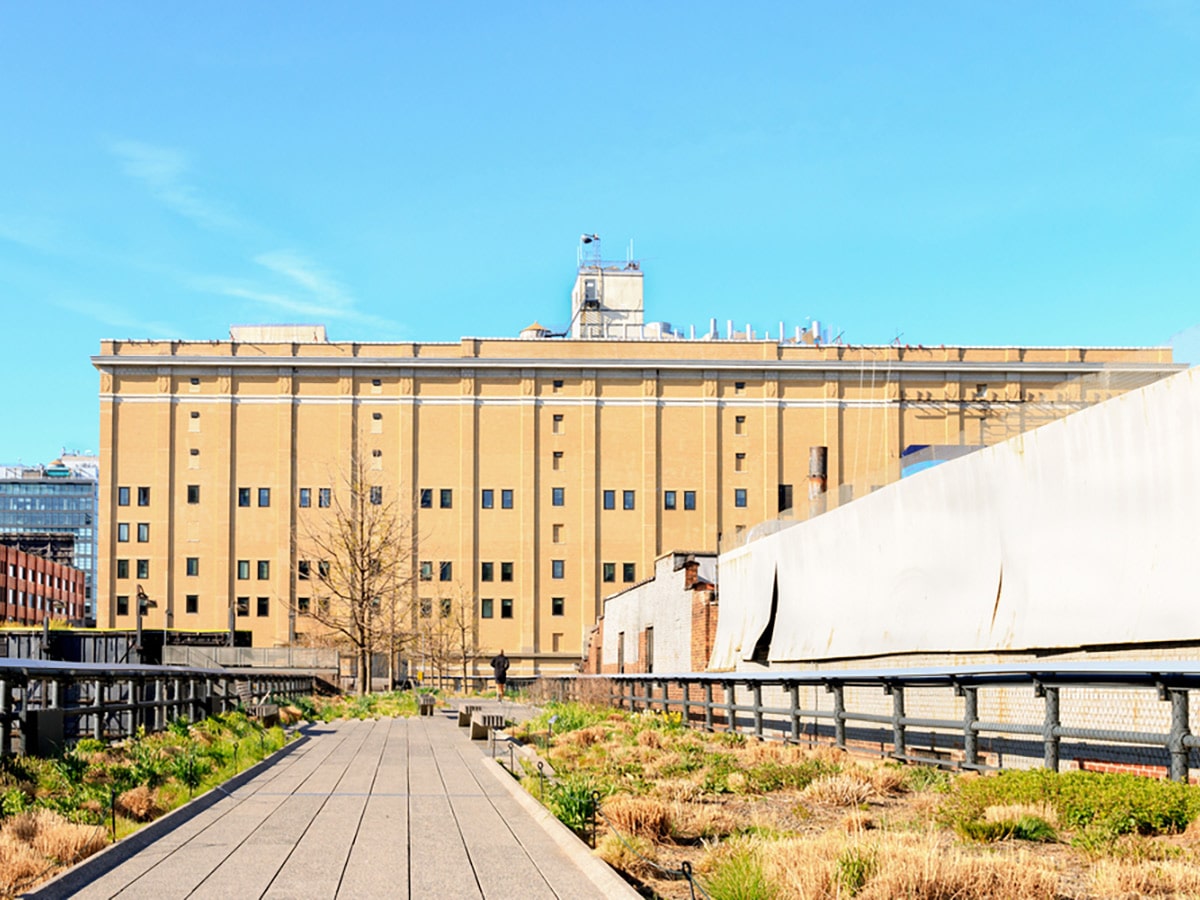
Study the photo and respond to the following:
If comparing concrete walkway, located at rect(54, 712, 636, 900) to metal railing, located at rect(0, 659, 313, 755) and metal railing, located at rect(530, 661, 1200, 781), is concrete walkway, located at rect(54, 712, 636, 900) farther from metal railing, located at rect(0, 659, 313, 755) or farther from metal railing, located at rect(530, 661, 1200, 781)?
metal railing, located at rect(530, 661, 1200, 781)

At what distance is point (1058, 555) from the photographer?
19.8 meters

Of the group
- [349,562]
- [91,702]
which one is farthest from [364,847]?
[349,562]

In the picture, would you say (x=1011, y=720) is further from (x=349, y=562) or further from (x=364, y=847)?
(x=349, y=562)

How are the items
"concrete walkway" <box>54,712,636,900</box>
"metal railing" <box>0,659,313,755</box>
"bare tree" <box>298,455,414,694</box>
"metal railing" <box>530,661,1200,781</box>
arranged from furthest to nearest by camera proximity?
1. "bare tree" <box>298,455,414,694</box>
2. "metal railing" <box>0,659,313,755</box>
3. "metal railing" <box>530,661,1200,781</box>
4. "concrete walkway" <box>54,712,636,900</box>

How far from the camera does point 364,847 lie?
1041cm

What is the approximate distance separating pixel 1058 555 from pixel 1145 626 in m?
2.72

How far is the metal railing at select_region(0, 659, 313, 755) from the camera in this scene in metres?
13.3

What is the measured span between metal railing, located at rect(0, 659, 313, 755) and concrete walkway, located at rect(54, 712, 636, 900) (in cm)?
205

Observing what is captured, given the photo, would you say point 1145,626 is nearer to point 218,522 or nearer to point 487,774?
point 487,774

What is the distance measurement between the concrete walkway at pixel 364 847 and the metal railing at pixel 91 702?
2.05 m

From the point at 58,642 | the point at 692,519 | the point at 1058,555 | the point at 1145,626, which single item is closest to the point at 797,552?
the point at 1058,555

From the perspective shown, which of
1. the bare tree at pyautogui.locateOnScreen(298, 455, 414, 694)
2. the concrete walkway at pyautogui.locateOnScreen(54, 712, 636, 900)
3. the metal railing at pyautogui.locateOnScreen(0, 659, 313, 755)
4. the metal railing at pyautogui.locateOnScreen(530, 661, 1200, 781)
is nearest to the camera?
the concrete walkway at pyautogui.locateOnScreen(54, 712, 636, 900)

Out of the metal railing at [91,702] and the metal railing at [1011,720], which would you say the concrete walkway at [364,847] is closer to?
the metal railing at [91,702]

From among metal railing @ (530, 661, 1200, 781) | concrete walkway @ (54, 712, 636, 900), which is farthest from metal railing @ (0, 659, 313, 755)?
metal railing @ (530, 661, 1200, 781)
